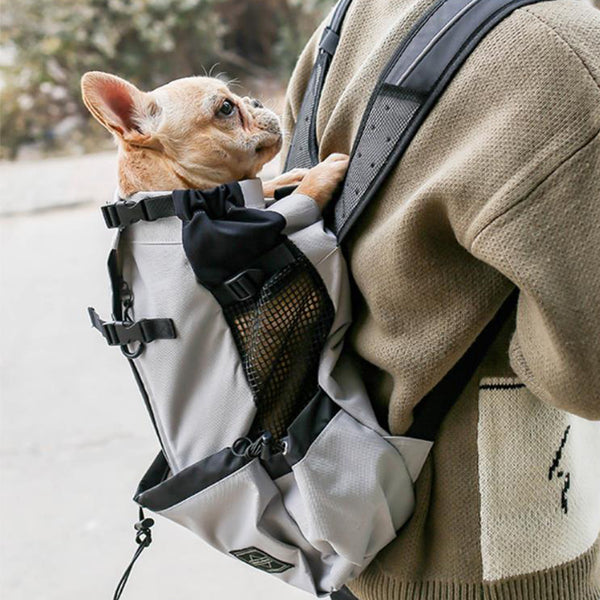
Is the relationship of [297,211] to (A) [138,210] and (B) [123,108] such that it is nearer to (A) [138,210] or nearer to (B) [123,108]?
(A) [138,210]

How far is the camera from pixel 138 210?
2.81ft

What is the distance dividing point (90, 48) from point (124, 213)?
6551 millimetres

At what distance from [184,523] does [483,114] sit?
0.56 metres

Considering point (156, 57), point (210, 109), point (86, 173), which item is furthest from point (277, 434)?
point (156, 57)

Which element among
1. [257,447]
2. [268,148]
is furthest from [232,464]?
[268,148]

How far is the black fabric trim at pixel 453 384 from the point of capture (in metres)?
0.77

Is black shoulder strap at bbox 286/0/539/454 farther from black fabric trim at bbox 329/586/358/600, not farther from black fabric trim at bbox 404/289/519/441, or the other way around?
black fabric trim at bbox 329/586/358/600

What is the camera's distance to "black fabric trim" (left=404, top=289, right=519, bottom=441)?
0.77 m

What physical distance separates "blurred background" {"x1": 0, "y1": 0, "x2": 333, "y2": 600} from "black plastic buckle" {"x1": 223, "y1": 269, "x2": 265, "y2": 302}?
23.8 inches

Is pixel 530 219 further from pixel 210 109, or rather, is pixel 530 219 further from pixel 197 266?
pixel 210 109

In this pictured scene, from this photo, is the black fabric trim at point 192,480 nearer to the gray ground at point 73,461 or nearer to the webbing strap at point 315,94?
the webbing strap at point 315,94

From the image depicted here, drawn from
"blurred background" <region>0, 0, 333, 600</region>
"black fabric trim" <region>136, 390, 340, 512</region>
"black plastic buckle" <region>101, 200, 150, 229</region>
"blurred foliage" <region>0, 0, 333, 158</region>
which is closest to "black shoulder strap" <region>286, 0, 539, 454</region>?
"black fabric trim" <region>136, 390, 340, 512</region>

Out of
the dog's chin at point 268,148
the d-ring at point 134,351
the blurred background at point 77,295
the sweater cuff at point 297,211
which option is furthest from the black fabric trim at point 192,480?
the blurred background at point 77,295

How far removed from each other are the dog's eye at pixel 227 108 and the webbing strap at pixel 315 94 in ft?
0.55
